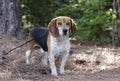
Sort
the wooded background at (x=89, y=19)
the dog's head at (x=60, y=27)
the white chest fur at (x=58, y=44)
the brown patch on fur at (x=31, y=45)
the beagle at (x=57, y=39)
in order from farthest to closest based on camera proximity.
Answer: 1. the wooded background at (x=89, y=19)
2. the brown patch on fur at (x=31, y=45)
3. the white chest fur at (x=58, y=44)
4. the beagle at (x=57, y=39)
5. the dog's head at (x=60, y=27)

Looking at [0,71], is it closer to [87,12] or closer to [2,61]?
[2,61]

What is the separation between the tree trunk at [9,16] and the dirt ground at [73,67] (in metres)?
1.17

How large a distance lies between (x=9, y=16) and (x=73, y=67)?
441 centimetres

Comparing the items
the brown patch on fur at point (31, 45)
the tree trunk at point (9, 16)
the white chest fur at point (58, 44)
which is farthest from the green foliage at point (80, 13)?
the white chest fur at point (58, 44)

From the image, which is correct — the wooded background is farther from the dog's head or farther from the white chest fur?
the dog's head

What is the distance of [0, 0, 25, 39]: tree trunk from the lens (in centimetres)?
1229

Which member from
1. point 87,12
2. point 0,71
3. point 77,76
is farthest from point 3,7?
point 77,76

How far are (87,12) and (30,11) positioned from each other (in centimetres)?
549

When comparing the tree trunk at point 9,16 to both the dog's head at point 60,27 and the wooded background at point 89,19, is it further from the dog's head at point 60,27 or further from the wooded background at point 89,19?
the dog's head at point 60,27

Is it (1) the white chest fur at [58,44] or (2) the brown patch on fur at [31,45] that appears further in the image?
(2) the brown patch on fur at [31,45]

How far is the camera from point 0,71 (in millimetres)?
7941

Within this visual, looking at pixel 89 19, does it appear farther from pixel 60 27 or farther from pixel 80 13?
pixel 60 27

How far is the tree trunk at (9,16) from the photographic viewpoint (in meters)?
12.3

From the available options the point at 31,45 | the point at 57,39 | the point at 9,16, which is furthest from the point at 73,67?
the point at 9,16
